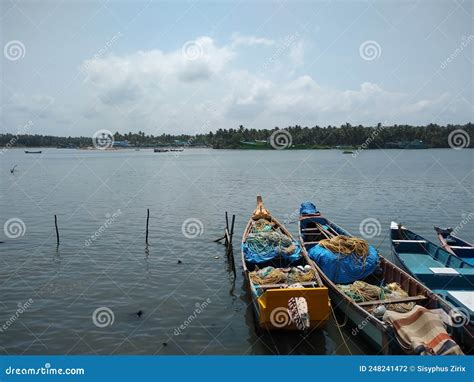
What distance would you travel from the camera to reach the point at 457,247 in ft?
62.6

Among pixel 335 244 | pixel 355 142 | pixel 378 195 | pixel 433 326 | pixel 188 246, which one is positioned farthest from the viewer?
pixel 355 142

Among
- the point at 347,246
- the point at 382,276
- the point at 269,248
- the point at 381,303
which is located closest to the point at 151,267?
the point at 269,248

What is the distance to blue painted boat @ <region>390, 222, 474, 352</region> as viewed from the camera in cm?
1202

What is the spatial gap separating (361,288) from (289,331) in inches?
118

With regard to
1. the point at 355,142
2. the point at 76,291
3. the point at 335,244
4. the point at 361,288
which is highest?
the point at 355,142

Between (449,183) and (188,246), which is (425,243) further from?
(449,183)

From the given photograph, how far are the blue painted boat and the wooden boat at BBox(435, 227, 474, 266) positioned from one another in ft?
2.29

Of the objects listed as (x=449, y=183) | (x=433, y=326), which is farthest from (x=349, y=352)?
(x=449, y=183)

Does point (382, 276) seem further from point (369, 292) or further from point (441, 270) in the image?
point (369, 292)

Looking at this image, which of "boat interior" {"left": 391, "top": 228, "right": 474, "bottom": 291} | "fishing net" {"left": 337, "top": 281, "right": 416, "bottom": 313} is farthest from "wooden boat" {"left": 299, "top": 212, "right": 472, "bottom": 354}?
"boat interior" {"left": 391, "top": 228, "right": 474, "bottom": 291}

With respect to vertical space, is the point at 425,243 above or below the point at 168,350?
above

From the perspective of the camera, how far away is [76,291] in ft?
55.4

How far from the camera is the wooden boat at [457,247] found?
18.6m

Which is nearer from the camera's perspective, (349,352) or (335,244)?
(349,352)
